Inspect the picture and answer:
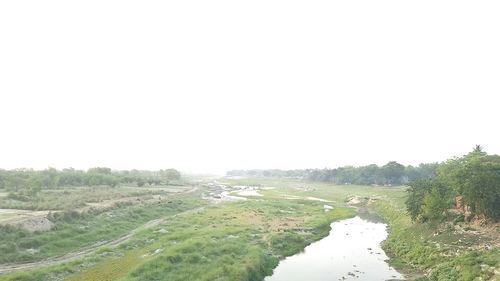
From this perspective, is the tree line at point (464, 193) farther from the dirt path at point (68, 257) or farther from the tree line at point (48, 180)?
the tree line at point (48, 180)

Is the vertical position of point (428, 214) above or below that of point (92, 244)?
above

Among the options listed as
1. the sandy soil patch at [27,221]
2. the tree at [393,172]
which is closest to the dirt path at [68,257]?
the sandy soil patch at [27,221]

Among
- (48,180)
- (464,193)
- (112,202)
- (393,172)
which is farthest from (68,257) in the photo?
(393,172)

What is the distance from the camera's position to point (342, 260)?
49.5 meters

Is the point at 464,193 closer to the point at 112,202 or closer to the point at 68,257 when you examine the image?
the point at 68,257

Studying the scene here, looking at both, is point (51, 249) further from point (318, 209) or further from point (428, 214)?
point (318, 209)

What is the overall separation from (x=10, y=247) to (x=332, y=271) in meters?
37.1

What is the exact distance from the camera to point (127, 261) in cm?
4481

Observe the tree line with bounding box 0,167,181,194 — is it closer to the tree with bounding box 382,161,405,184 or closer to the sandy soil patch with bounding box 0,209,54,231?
the sandy soil patch with bounding box 0,209,54,231

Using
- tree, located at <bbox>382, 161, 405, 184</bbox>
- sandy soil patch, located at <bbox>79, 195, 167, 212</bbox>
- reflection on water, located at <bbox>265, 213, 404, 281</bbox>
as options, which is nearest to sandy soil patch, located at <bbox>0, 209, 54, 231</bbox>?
sandy soil patch, located at <bbox>79, 195, 167, 212</bbox>

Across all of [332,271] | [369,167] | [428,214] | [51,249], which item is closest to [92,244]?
[51,249]

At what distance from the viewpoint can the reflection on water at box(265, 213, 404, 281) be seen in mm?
42750

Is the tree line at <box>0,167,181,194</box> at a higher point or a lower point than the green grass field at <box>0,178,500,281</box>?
higher

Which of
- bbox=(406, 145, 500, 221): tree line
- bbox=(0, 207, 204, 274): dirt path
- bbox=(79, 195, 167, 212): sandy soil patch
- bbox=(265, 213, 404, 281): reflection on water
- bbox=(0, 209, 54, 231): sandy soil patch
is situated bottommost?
bbox=(265, 213, 404, 281): reflection on water
